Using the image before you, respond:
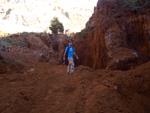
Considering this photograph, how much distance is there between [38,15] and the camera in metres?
43.5

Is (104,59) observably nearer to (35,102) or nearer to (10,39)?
(35,102)

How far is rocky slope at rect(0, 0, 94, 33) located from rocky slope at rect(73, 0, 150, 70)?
30.0m

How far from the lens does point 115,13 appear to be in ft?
24.7

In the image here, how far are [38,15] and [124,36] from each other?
1740 inches

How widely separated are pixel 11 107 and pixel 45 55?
40.2ft

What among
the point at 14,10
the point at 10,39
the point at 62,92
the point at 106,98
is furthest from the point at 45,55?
the point at 14,10

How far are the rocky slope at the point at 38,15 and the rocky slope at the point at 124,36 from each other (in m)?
30.0

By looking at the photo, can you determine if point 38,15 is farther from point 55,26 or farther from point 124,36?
point 124,36

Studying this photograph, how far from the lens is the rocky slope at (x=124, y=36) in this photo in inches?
201

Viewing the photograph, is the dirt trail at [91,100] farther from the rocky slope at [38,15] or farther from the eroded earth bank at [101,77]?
the rocky slope at [38,15]

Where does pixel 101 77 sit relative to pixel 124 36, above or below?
below

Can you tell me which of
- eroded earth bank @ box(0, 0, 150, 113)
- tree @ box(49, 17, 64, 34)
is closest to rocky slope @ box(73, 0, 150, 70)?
eroded earth bank @ box(0, 0, 150, 113)

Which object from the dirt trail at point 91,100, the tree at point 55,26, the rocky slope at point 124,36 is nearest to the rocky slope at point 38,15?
the tree at point 55,26

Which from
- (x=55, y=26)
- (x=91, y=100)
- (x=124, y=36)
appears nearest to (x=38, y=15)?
(x=55, y=26)
